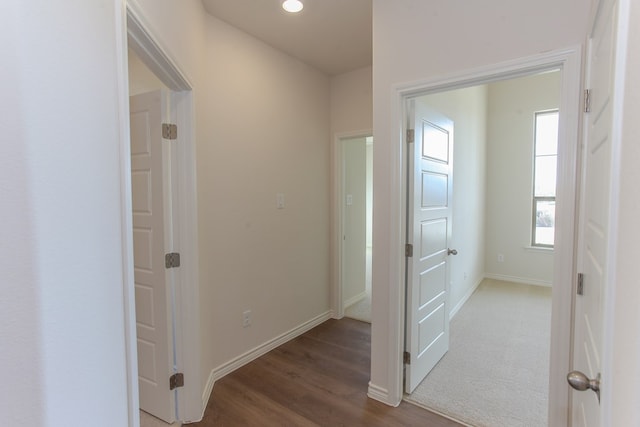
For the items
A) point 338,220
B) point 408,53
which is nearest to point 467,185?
point 338,220

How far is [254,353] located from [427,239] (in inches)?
70.6

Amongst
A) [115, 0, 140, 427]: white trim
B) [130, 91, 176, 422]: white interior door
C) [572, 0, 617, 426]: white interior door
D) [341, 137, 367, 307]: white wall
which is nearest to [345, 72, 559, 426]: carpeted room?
[341, 137, 367, 307]: white wall

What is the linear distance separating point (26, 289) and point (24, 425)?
28 cm

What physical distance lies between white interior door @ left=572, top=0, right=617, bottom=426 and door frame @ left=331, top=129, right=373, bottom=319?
2321mm

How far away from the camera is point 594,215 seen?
44.3 inches

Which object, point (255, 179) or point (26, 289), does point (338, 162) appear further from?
point (26, 289)

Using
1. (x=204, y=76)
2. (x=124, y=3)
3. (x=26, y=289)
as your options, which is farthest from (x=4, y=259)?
(x=204, y=76)

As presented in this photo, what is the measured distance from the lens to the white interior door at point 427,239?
2.14 metres

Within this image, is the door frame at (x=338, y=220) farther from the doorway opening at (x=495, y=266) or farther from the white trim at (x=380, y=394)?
the white trim at (x=380, y=394)

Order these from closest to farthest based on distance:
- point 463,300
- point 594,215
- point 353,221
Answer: point 594,215, point 353,221, point 463,300

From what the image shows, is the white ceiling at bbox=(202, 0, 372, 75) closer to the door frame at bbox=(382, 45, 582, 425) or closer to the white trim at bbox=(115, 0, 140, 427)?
the door frame at bbox=(382, 45, 582, 425)

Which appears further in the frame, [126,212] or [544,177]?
[544,177]

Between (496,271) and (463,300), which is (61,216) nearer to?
(463,300)

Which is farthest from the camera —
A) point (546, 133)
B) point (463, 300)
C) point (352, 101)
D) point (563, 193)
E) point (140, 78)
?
point (546, 133)
